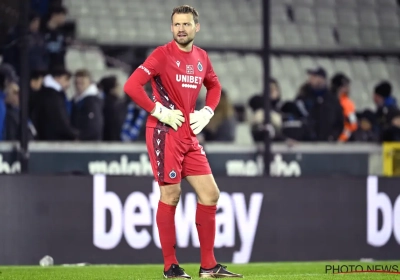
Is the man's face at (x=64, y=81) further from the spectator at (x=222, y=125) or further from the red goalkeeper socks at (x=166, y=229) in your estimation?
the red goalkeeper socks at (x=166, y=229)

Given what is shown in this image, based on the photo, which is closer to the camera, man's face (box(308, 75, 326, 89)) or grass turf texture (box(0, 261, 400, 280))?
grass turf texture (box(0, 261, 400, 280))

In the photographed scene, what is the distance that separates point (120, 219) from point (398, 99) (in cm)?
569

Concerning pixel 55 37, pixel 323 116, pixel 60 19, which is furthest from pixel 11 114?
pixel 323 116

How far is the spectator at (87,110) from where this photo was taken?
439 inches

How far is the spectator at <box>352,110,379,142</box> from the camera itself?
1242 cm

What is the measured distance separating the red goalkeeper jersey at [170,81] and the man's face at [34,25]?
165 inches

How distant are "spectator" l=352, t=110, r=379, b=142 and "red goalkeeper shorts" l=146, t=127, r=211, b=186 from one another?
229 inches

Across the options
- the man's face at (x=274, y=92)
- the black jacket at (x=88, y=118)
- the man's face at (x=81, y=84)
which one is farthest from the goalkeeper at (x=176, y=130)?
the man's face at (x=274, y=92)

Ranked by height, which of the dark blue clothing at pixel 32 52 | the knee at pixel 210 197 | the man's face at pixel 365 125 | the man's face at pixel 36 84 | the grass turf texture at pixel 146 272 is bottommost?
the grass turf texture at pixel 146 272

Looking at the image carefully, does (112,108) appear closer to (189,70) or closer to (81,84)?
(81,84)

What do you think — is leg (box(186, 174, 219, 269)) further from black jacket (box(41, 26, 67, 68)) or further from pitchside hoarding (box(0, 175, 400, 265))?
black jacket (box(41, 26, 67, 68))

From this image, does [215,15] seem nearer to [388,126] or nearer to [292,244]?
[388,126]

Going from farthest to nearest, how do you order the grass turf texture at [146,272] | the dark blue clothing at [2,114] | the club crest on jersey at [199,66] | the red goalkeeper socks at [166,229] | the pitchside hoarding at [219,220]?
the dark blue clothing at [2,114] → the pitchside hoarding at [219,220] → the grass turf texture at [146,272] → the club crest on jersey at [199,66] → the red goalkeeper socks at [166,229]

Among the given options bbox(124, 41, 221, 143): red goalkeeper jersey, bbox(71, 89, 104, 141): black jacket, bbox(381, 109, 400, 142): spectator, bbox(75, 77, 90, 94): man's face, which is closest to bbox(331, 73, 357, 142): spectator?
bbox(381, 109, 400, 142): spectator
